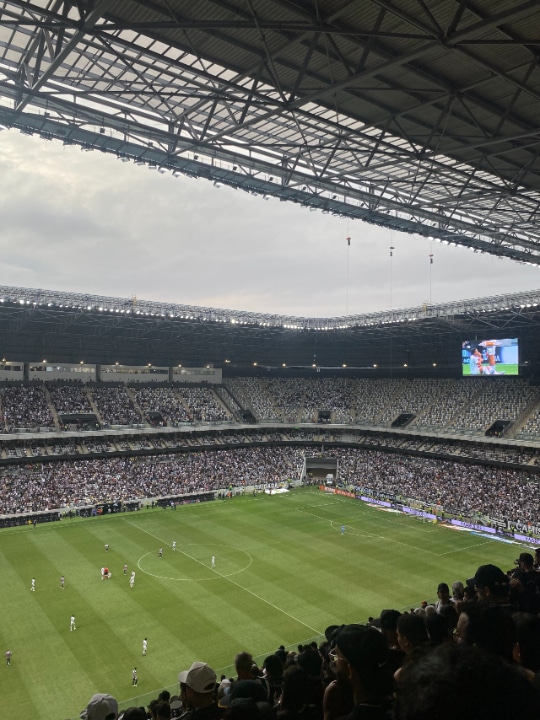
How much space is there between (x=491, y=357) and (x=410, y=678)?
58106 millimetres

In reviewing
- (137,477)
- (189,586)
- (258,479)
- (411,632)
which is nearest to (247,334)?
(258,479)

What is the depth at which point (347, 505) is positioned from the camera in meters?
55.9

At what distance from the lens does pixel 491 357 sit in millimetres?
56406

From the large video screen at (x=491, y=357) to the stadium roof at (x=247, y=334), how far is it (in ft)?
7.85

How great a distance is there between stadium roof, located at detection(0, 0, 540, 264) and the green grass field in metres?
21.3

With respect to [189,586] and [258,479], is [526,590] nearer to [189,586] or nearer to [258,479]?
[189,586]

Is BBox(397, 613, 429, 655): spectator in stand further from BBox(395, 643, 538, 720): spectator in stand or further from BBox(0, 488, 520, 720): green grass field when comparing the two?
BBox(0, 488, 520, 720): green grass field

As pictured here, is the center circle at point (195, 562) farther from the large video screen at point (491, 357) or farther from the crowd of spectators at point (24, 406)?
the large video screen at point (491, 357)

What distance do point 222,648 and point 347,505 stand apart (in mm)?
31842

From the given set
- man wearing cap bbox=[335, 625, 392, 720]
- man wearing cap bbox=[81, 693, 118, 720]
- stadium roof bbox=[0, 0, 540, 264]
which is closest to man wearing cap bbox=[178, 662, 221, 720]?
man wearing cap bbox=[81, 693, 118, 720]

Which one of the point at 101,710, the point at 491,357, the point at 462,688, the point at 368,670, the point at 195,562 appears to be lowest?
the point at 195,562

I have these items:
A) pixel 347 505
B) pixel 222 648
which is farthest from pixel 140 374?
pixel 222 648

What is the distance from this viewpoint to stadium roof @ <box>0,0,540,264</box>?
13.3 m

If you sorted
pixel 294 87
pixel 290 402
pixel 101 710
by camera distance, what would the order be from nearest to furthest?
1. pixel 101 710
2. pixel 294 87
3. pixel 290 402
